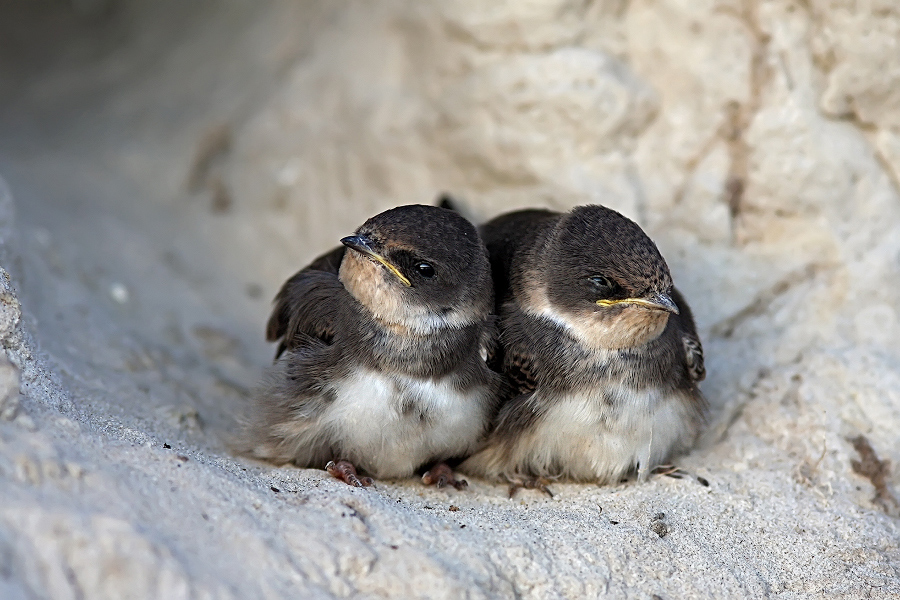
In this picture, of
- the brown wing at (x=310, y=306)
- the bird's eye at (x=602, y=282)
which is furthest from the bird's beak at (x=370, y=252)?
the bird's eye at (x=602, y=282)

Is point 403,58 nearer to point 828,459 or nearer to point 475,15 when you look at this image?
point 475,15

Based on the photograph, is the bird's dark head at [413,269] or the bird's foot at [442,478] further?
the bird's foot at [442,478]

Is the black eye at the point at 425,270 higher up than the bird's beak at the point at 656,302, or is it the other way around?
the black eye at the point at 425,270

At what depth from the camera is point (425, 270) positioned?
12.1 feet

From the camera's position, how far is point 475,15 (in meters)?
5.12

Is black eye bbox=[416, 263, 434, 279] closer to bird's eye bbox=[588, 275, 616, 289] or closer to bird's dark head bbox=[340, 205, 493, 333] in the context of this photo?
bird's dark head bbox=[340, 205, 493, 333]

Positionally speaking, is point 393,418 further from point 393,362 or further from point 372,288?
point 372,288

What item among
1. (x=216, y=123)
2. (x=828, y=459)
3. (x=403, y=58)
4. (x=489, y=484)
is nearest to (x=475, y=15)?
(x=403, y=58)

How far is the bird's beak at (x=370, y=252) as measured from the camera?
3.61 meters

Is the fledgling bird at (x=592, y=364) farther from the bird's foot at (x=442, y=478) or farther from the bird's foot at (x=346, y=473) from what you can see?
the bird's foot at (x=346, y=473)

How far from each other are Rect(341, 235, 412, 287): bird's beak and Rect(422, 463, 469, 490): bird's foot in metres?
0.80

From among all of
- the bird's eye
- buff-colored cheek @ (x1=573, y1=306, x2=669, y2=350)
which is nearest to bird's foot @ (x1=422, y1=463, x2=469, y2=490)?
buff-colored cheek @ (x1=573, y1=306, x2=669, y2=350)

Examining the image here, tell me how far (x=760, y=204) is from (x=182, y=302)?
344 cm

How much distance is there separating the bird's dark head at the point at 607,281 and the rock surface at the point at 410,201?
0.67m
